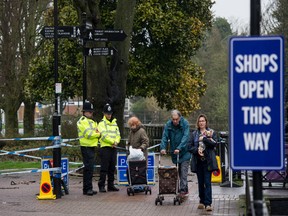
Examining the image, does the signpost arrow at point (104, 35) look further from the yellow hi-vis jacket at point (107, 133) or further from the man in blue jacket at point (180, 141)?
the man in blue jacket at point (180, 141)

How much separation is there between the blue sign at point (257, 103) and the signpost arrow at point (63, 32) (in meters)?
9.84

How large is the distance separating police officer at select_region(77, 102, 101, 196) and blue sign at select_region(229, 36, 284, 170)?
944 centimetres

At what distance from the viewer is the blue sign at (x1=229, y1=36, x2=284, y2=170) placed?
612 centimetres

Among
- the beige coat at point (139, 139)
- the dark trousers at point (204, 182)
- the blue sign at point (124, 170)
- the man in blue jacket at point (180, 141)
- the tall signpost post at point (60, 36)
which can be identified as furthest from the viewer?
the blue sign at point (124, 170)

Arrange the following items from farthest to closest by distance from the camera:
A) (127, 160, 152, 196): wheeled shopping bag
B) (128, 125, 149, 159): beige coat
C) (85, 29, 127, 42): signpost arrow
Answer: (85, 29, 127, 42): signpost arrow < (128, 125, 149, 159): beige coat < (127, 160, 152, 196): wheeled shopping bag

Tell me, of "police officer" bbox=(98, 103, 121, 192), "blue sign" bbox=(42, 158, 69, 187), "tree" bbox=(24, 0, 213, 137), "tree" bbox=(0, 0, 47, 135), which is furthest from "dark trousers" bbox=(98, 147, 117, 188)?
"tree" bbox=(0, 0, 47, 135)

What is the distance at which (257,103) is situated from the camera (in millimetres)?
6125

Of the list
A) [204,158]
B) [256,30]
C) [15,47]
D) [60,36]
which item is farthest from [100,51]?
[15,47]

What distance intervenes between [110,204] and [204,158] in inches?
90.6

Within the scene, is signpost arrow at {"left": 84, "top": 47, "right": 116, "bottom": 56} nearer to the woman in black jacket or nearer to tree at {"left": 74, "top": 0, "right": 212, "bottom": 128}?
the woman in black jacket

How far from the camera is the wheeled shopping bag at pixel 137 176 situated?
50.5ft

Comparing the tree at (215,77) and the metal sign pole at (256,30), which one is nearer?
the metal sign pole at (256,30)

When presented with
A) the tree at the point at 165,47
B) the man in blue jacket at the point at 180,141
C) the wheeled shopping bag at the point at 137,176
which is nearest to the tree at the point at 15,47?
the tree at the point at 165,47

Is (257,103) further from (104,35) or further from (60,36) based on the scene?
(104,35)
